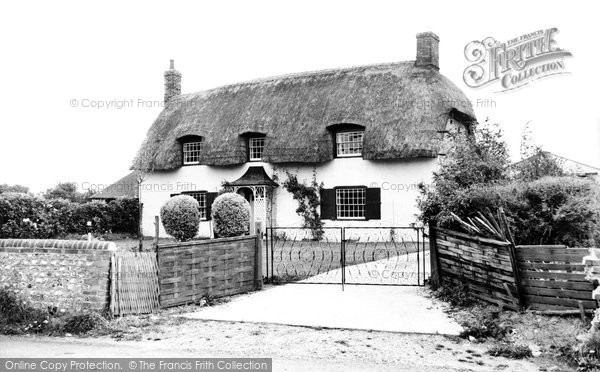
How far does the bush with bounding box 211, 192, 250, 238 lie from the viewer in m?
15.7

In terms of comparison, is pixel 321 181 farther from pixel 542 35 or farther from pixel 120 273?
pixel 120 273

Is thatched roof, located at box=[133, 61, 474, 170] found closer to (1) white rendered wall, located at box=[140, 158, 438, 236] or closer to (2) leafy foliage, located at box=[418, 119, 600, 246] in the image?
(1) white rendered wall, located at box=[140, 158, 438, 236]

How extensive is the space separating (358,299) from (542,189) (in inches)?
151

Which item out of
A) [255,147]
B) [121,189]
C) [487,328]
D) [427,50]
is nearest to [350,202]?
[255,147]

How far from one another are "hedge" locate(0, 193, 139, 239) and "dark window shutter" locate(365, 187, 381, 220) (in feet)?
38.1

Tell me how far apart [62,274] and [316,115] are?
16817mm

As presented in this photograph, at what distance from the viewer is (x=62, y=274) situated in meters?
9.22

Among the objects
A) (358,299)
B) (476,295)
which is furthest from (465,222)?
(358,299)

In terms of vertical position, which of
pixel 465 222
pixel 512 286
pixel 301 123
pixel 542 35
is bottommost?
pixel 512 286

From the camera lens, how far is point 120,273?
9.26 metres

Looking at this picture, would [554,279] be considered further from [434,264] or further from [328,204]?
[328,204]

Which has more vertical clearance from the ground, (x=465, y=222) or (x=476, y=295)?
(x=465, y=222)

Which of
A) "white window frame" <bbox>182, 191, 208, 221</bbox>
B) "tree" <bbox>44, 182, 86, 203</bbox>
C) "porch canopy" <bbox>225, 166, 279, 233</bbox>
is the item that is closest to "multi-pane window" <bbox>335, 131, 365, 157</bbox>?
"porch canopy" <bbox>225, 166, 279, 233</bbox>

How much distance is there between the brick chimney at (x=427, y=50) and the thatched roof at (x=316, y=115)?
14.5 inches
